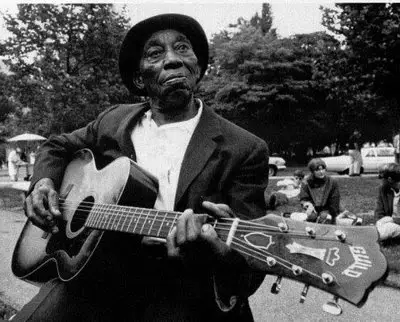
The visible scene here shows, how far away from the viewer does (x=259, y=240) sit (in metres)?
1.64

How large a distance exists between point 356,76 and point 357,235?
17.3 meters

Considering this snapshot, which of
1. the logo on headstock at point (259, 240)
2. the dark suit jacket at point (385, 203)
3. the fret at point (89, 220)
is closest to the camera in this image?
the logo on headstock at point (259, 240)

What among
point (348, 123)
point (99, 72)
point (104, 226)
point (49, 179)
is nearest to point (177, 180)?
point (104, 226)

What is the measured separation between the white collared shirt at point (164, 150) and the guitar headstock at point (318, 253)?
66 cm

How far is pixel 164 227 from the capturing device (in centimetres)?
187

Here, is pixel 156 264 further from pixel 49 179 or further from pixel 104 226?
pixel 49 179

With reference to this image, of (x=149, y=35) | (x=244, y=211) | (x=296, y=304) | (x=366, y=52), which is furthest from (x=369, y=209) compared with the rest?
(x=244, y=211)

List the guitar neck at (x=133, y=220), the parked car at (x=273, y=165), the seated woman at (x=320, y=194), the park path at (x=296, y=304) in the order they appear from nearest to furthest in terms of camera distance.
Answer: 1. the guitar neck at (x=133, y=220)
2. the park path at (x=296, y=304)
3. the seated woman at (x=320, y=194)
4. the parked car at (x=273, y=165)

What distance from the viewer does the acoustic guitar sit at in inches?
56.6

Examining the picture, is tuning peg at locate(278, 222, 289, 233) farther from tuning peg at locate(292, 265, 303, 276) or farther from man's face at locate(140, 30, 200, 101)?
man's face at locate(140, 30, 200, 101)

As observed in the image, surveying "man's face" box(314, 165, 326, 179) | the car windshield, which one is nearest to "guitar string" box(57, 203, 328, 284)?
"man's face" box(314, 165, 326, 179)

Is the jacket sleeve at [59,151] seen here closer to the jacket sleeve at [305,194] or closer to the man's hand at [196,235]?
the man's hand at [196,235]

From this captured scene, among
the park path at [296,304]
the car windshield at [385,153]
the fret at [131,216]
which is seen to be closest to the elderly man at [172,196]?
the fret at [131,216]

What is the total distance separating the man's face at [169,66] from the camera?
231 centimetres
